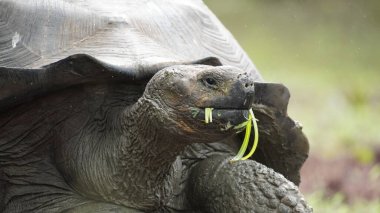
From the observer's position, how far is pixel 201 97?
117 inches

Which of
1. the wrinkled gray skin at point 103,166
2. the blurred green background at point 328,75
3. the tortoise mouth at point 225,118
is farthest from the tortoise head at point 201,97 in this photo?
A: the blurred green background at point 328,75

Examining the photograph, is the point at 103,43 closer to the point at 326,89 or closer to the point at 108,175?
the point at 108,175

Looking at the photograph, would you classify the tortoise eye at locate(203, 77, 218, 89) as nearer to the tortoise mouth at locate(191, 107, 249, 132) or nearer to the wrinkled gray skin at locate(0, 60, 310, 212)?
the tortoise mouth at locate(191, 107, 249, 132)

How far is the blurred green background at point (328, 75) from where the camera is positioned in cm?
627

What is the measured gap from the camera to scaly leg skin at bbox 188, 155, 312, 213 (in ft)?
11.3

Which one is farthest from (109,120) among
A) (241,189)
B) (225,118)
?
(225,118)

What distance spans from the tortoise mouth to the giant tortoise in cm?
16

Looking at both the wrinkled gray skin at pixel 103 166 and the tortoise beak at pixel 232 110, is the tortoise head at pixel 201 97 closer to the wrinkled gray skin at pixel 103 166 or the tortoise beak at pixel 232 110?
the tortoise beak at pixel 232 110

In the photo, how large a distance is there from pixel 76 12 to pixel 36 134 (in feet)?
1.57

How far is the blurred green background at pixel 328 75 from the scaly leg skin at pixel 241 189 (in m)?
1.73

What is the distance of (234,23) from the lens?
690 inches

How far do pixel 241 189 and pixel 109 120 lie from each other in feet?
1.79

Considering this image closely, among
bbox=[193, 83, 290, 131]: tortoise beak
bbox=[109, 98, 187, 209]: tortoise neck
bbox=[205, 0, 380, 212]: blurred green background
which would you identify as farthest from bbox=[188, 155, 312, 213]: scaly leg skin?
bbox=[205, 0, 380, 212]: blurred green background

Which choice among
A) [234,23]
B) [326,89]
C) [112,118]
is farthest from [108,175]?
[234,23]
